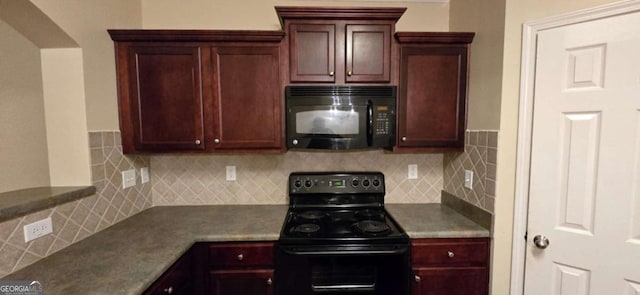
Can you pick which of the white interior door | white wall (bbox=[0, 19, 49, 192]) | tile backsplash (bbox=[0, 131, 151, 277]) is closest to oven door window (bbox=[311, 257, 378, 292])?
the white interior door

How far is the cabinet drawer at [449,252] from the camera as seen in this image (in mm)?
1719

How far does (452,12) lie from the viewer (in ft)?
7.11

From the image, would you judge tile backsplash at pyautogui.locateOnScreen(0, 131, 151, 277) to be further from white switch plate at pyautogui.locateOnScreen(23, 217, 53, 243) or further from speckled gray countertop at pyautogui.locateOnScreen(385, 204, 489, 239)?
speckled gray countertop at pyautogui.locateOnScreen(385, 204, 489, 239)

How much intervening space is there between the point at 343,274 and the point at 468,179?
3.54 ft

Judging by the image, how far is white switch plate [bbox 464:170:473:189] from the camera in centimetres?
191

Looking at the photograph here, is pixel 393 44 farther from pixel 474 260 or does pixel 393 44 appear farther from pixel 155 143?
pixel 155 143

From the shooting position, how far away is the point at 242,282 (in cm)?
171

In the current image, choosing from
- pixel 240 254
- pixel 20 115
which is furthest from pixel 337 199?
pixel 20 115

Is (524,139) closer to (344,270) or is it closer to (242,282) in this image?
(344,270)

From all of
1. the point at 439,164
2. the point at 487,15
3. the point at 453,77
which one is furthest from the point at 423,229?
the point at 487,15

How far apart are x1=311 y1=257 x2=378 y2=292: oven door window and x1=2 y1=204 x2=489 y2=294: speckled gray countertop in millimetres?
327

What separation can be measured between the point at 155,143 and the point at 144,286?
1053 millimetres

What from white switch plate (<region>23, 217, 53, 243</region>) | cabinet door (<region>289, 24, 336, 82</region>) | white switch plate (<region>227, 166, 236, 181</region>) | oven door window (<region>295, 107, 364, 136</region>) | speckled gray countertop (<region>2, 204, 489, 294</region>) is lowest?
speckled gray countertop (<region>2, 204, 489, 294</region>)

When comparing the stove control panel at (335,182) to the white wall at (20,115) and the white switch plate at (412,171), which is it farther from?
the white wall at (20,115)
